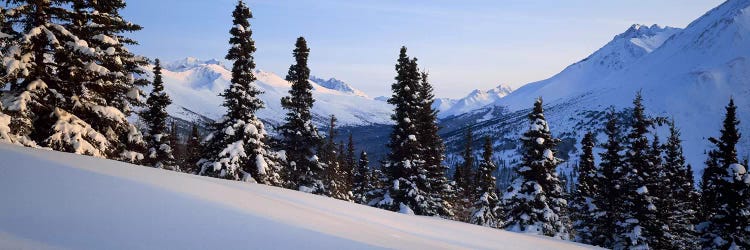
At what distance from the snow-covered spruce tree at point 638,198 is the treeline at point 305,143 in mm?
84

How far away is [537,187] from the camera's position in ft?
96.4

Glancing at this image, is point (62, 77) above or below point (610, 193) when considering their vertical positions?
above

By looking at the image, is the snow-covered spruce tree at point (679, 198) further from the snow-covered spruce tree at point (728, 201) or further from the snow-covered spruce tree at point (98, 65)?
the snow-covered spruce tree at point (98, 65)

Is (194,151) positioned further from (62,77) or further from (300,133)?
(62,77)

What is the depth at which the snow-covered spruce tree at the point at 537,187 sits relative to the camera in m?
29.5

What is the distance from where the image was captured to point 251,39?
2628 cm

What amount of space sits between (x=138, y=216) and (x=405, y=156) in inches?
1072

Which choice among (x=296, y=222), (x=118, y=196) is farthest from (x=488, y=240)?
(x=118, y=196)

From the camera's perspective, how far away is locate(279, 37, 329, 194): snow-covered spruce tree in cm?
3002

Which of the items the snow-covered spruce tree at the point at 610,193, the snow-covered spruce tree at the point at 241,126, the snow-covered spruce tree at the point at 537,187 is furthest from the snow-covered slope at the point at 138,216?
the snow-covered spruce tree at the point at 610,193

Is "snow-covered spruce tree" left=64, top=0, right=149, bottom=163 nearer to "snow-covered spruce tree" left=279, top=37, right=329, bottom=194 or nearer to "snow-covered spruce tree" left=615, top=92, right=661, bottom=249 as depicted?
"snow-covered spruce tree" left=279, top=37, right=329, bottom=194

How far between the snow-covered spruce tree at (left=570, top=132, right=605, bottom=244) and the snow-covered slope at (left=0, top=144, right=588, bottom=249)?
3337 cm

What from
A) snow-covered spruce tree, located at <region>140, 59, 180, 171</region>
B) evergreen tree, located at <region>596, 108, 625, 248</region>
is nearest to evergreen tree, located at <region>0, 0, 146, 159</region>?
snow-covered spruce tree, located at <region>140, 59, 180, 171</region>

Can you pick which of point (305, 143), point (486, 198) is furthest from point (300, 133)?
point (486, 198)
